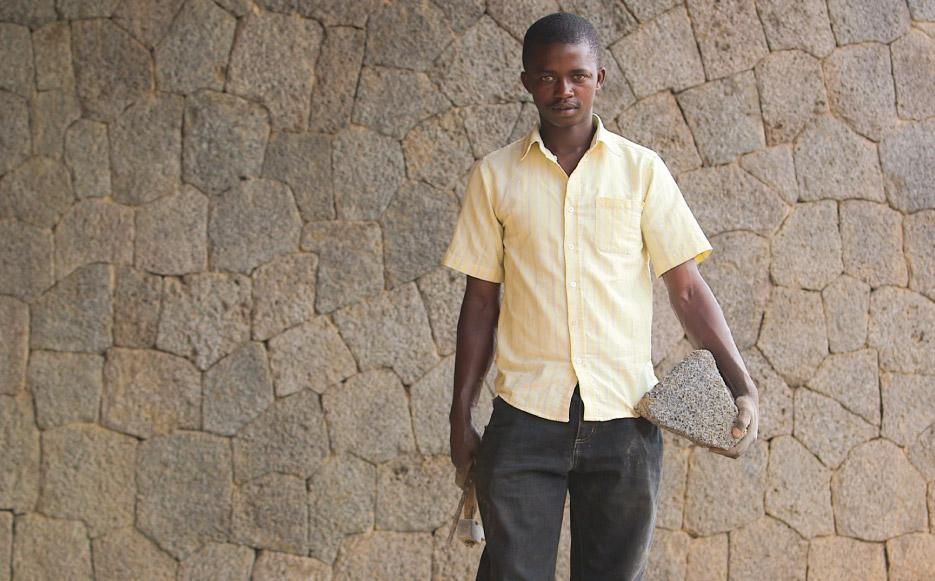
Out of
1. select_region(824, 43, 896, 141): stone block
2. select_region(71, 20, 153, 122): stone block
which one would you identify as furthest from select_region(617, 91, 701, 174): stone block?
select_region(71, 20, 153, 122): stone block

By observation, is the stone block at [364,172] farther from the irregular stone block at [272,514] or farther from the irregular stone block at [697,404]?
the irregular stone block at [697,404]

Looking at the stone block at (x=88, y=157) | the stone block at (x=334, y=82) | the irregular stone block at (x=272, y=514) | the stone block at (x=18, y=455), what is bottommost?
the irregular stone block at (x=272, y=514)

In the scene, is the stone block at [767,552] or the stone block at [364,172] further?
the stone block at [767,552]

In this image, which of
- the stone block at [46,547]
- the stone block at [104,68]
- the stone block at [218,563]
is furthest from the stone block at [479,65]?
the stone block at [46,547]

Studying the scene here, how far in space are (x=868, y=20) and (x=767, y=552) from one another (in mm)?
2330

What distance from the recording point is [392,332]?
11.5ft

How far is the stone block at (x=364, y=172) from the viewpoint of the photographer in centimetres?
350

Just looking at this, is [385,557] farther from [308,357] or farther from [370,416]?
[308,357]

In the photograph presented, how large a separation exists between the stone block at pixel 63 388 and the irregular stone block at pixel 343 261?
915mm

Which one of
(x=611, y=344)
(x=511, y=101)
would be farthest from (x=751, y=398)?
(x=511, y=101)

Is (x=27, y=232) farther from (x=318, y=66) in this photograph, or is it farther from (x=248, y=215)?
(x=318, y=66)

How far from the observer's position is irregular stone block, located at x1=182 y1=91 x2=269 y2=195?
3447mm

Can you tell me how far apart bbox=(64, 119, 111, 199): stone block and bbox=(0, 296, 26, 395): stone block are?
19.6 inches

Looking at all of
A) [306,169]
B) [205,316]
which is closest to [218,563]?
[205,316]
